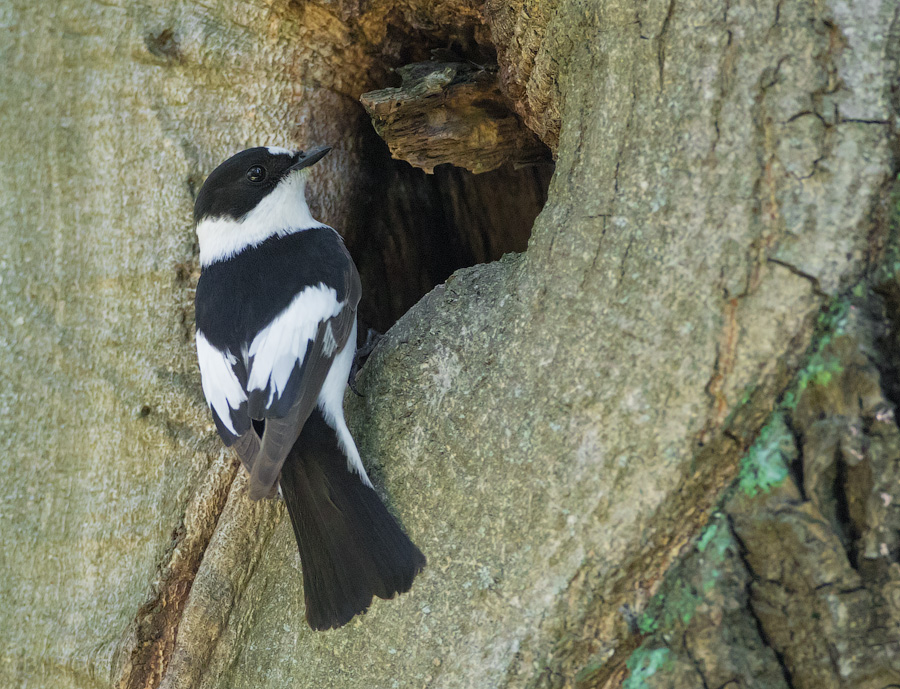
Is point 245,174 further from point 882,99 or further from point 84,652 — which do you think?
point 882,99

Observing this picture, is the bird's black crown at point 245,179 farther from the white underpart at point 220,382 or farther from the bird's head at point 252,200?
the white underpart at point 220,382

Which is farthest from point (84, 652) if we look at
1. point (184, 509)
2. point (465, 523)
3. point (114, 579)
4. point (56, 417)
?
point (465, 523)

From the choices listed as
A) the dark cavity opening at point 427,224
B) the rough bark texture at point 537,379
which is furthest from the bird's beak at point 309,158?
the dark cavity opening at point 427,224

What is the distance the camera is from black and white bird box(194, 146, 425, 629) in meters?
1.98

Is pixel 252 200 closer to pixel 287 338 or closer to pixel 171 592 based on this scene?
pixel 287 338

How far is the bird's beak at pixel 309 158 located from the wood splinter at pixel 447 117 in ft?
0.75

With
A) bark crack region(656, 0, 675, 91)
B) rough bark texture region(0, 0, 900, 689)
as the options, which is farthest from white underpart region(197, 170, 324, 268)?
bark crack region(656, 0, 675, 91)

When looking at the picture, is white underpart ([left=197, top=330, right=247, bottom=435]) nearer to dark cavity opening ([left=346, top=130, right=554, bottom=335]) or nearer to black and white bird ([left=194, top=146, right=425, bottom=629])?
black and white bird ([left=194, top=146, right=425, bottom=629])

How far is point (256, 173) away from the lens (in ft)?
8.91

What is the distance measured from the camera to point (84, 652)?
2275mm

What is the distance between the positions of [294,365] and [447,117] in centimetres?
118

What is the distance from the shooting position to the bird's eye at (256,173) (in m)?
2.69

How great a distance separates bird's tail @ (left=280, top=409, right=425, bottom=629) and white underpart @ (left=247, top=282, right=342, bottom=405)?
0.62 ft

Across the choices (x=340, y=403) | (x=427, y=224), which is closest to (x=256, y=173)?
(x=340, y=403)
